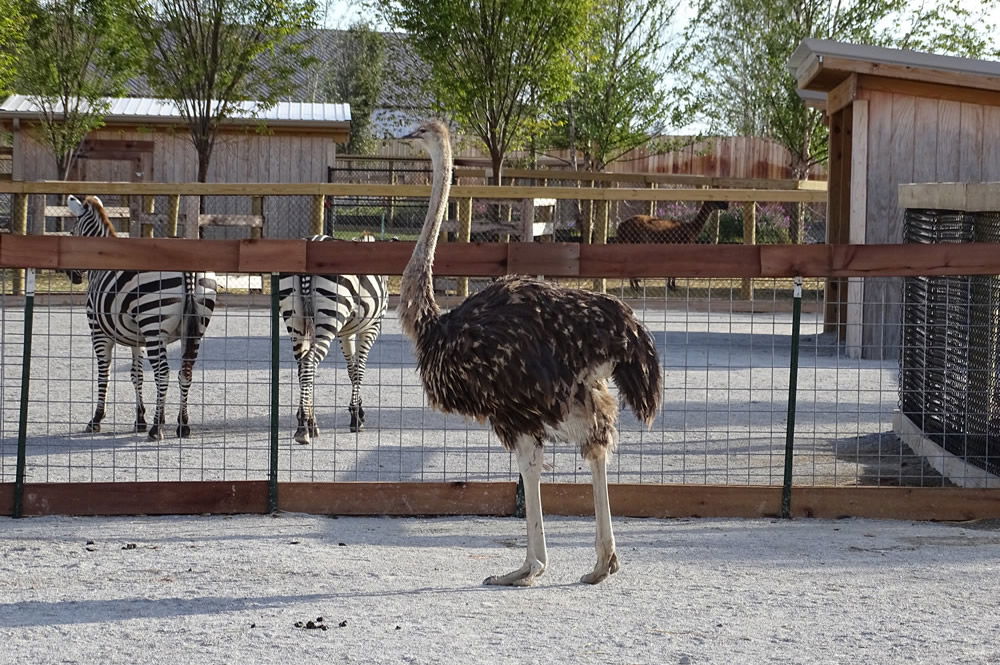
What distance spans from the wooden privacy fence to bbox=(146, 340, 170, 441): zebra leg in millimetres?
2525

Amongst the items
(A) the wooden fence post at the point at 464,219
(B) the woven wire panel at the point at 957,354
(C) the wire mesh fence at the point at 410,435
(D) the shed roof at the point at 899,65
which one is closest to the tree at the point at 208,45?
(A) the wooden fence post at the point at 464,219

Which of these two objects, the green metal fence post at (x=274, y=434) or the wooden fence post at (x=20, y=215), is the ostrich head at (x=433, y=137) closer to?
the green metal fence post at (x=274, y=434)

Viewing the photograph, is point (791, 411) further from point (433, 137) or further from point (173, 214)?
point (173, 214)

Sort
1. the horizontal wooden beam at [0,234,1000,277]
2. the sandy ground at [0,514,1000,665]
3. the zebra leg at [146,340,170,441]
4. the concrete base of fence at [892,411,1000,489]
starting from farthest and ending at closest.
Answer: the zebra leg at [146,340,170,441] → the concrete base of fence at [892,411,1000,489] → the horizontal wooden beam at [0,234,1000,277] → the sandy ground at [0,514,1000,665]

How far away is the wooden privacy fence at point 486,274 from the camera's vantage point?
686 centimetres

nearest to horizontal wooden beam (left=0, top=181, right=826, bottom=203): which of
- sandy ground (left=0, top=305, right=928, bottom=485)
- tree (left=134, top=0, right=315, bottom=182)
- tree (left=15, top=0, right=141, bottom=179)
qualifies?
tree (left=134, top=0, right=315, bottom=182)

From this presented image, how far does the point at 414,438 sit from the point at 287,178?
18.0 m

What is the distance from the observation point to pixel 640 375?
580 centimetres

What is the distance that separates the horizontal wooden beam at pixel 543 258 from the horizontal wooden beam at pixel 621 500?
3.72 feet

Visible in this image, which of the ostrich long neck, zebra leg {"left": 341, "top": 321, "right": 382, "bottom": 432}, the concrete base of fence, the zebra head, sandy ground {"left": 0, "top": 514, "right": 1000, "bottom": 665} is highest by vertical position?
the zebra head

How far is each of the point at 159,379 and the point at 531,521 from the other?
4.74m

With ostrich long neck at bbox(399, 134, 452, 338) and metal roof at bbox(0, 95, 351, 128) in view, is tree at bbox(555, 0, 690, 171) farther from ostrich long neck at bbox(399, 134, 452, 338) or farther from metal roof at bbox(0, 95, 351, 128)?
ostrich long neck at bbox(399, 134, 452, 338)

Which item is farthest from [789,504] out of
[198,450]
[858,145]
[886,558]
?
[858,145]

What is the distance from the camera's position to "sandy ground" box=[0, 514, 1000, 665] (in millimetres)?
4711
